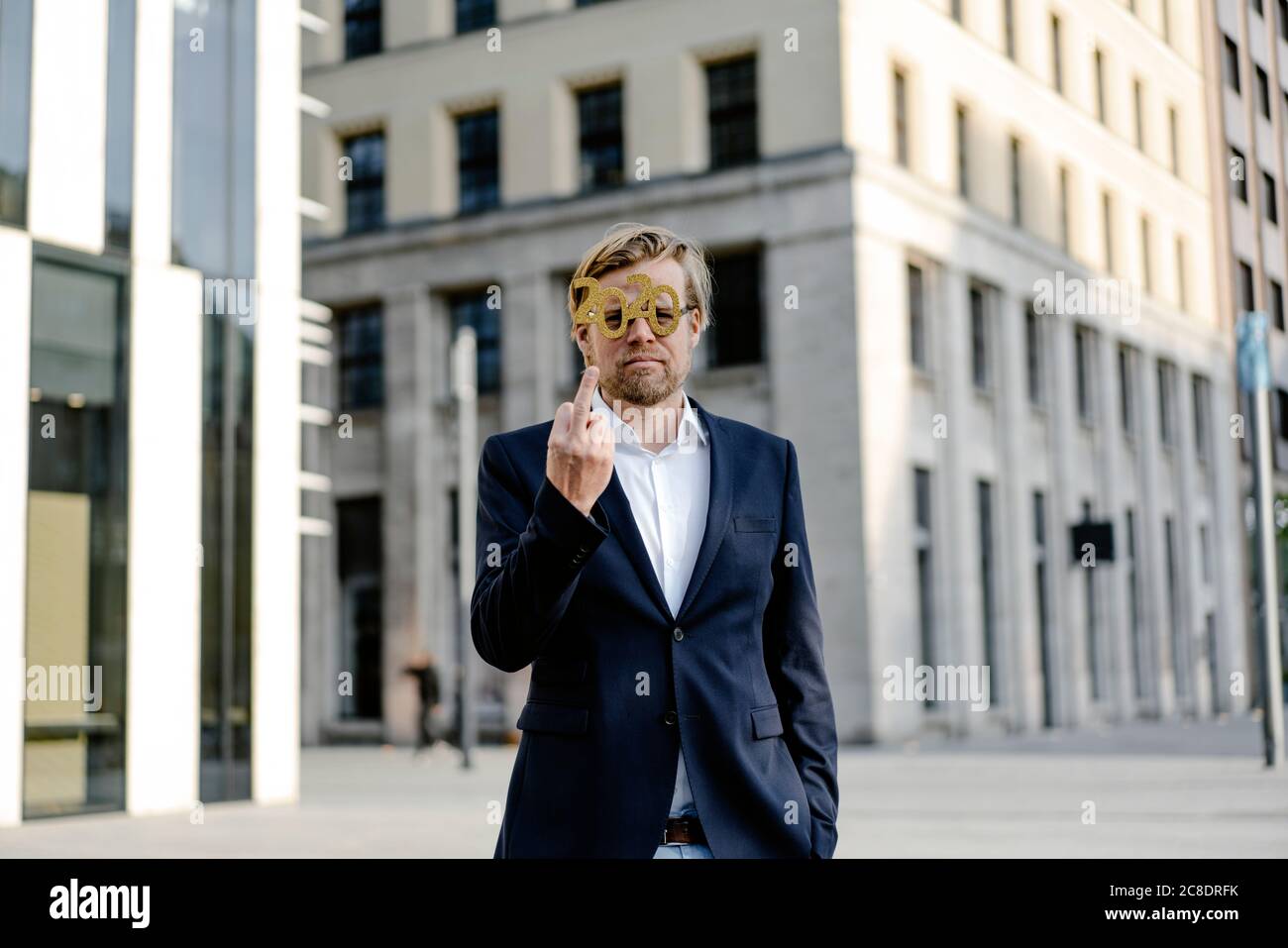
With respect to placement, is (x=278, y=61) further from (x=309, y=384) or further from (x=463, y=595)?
(x=309, y=384)

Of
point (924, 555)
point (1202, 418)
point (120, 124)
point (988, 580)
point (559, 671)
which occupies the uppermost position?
point (1202, 418)

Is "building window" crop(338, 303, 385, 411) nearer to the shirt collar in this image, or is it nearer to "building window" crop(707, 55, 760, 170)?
"building window" crop(707, 55, 760, 170)

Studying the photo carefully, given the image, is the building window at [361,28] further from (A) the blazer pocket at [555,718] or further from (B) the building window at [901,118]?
(A) the blazer pocket at [555,718]

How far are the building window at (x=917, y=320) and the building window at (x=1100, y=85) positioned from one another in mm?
9217

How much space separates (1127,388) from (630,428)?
121 ft

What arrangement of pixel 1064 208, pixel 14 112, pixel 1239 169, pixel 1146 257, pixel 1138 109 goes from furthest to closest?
pixel 1146 257 → pixel 1138 109 → pixel 1064 208 → pixel 1239 169 → pixel 14 112

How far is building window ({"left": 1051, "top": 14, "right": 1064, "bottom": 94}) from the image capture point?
35.8 metres

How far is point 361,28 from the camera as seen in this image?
113ft

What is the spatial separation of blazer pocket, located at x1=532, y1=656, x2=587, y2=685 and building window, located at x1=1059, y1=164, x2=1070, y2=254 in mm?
33791

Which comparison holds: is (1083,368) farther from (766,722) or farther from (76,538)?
(766,722)

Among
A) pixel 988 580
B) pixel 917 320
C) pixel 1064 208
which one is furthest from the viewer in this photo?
pixel 1064 208

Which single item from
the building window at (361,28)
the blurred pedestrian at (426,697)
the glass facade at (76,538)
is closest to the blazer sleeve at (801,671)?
the glass facade at (76,538)

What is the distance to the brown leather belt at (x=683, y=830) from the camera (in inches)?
118

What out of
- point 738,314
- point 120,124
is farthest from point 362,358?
point 120,124
